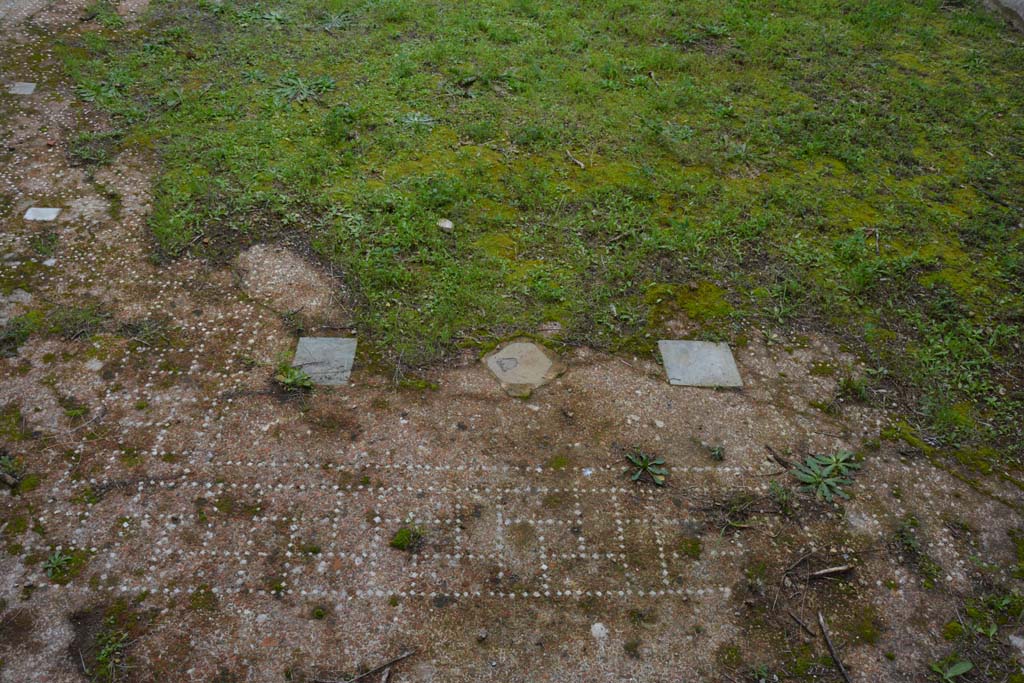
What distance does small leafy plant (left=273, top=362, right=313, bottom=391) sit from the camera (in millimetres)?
3902

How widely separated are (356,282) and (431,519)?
1.91m

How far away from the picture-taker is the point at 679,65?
714 centimetres

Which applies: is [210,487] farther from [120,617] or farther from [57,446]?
[57,446]

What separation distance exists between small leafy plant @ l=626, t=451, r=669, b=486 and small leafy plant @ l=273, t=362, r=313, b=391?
6.44ft

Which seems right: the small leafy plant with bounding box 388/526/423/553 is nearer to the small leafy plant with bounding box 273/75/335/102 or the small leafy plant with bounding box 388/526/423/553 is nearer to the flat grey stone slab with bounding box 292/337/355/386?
the flat grey stone slab with bounding box 292/337/355/386

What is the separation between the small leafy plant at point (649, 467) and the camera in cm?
358

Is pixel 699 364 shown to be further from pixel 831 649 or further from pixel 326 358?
pixel 326 358

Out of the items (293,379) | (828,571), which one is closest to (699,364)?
(828,571)

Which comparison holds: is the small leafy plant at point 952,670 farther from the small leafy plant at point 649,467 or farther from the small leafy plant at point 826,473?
the small leafy plant at point 649,467

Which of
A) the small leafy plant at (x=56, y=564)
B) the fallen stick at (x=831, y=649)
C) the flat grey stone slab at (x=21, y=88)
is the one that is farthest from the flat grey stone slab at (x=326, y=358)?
the flat grey stone slab at (x=21, y=88)

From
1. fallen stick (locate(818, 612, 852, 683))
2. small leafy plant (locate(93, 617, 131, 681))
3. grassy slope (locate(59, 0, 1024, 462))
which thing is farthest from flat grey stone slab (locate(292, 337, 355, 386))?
fallen stick (locate(818, 612, 852, 683))

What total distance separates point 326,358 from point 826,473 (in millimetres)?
3038

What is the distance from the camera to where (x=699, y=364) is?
13.8 ft

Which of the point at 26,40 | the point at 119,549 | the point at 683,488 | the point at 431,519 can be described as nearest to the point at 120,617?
the point at 119,549
